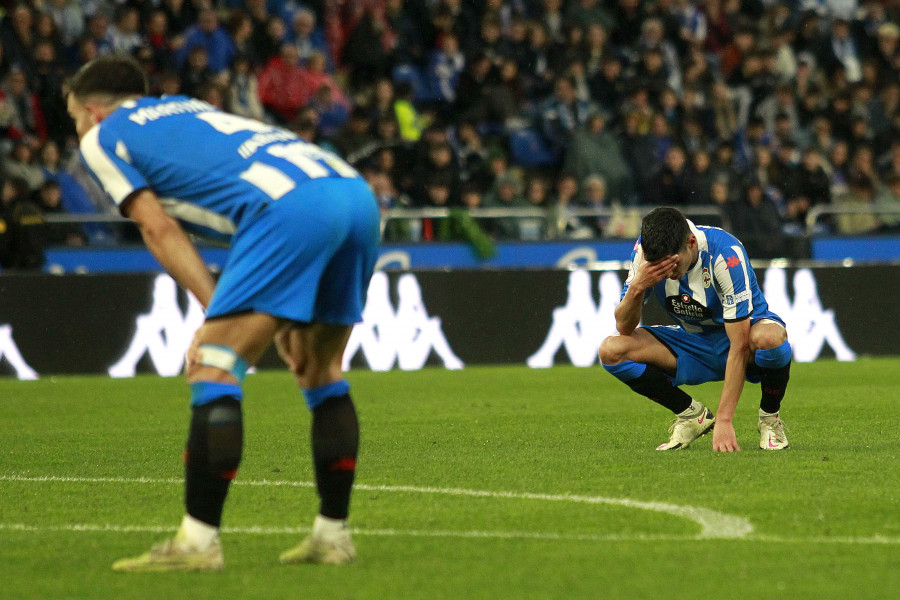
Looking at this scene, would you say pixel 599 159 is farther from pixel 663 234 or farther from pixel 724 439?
pixel 663 234

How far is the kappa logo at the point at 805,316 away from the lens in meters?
13.6

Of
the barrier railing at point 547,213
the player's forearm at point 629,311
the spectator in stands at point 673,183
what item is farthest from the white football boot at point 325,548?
the spectator in stands at point 673,183

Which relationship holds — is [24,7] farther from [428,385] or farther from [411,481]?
[411,481]

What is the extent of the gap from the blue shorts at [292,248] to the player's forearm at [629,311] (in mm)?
2863

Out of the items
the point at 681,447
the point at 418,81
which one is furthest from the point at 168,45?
the point at 681,447

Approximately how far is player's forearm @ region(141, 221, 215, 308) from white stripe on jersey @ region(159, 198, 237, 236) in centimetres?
10

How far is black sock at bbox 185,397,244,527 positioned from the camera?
4.16 m

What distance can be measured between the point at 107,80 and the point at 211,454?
1187mm

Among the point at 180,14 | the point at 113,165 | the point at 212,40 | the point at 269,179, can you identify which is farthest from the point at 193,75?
the point at 269,179

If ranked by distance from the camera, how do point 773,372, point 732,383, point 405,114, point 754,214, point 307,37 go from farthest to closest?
point 307,37 < point 405,114 < point 754,214 < point 773,372 < point 732,383

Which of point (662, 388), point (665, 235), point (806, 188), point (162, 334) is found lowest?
point (162, 334)

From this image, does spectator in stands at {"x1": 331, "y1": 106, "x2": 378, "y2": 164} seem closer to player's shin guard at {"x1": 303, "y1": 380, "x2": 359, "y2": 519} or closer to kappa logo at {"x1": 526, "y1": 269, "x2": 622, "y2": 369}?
kappa logo at {"x1": 526, "y1": 269, "x2": 622, "y2": 369}

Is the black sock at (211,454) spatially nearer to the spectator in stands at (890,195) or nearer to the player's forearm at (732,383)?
the player's forearm at (732,383)

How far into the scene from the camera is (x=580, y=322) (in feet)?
44.1
